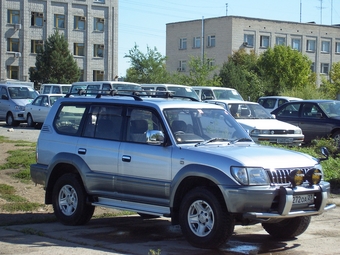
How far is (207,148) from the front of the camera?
8.41m

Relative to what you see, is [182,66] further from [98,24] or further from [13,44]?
[13,44]

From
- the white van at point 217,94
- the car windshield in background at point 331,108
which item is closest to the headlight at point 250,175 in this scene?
the car windshield in background at point 331,108

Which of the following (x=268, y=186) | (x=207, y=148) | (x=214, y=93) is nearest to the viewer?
(x=268, y=186)

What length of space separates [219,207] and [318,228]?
256 cm

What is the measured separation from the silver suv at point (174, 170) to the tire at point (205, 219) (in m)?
0.01

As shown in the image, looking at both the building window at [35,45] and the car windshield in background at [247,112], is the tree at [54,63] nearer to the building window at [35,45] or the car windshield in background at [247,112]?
the building window at [35,45]

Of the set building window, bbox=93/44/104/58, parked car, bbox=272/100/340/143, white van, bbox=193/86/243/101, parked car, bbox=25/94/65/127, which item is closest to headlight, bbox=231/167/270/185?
parked car, bbox=272/100/340/143

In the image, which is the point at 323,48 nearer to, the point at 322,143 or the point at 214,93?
the point at 214,93

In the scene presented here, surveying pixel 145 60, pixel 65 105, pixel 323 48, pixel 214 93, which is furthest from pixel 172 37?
pixel 65 105

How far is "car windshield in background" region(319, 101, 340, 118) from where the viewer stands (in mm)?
21531

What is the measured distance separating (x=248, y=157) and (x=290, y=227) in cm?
151

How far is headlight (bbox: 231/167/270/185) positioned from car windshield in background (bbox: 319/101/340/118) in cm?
1420

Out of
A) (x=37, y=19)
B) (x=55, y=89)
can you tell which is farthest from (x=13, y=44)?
(x=55, y=89)

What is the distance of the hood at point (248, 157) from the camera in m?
7.90
